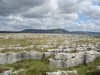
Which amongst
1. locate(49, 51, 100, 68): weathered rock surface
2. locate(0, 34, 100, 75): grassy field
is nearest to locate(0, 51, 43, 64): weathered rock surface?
locate(0, 34, 100, 75): grassy field

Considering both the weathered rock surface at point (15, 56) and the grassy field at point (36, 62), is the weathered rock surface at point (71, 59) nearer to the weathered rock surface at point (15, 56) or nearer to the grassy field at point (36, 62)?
the grassy field at point (36, 62)

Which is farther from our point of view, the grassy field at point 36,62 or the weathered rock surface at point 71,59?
the weathered rock surface at point 71,59

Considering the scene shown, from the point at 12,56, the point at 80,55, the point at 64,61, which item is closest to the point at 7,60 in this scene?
the point at 12,56

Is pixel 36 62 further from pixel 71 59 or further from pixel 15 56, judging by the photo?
pixel 71 59

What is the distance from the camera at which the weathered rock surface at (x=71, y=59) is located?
16.8 metres

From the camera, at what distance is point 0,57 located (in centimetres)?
1808

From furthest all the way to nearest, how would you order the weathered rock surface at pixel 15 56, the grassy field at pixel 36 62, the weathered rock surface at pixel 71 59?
1. the weathered rock surface at pixel 15 56
2. the weathered rock surface at pixel 71 59
3. the grassy field at pixel 36 62

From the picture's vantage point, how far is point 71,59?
17344mm

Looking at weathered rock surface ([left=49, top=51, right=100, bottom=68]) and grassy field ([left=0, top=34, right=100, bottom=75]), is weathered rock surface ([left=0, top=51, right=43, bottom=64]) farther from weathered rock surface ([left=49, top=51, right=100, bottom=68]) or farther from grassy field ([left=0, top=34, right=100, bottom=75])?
weathered rock surface ([left=49, top=51, right=100, bottom=68])

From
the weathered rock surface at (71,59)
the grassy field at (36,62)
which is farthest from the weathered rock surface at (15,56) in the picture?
the weathered rock surface at (71,59)

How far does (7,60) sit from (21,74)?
7915 mm

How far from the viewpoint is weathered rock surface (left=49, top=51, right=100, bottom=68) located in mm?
16770

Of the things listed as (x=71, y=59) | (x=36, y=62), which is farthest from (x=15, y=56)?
(x=71, y=59)

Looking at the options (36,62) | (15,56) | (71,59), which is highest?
(15,56)
